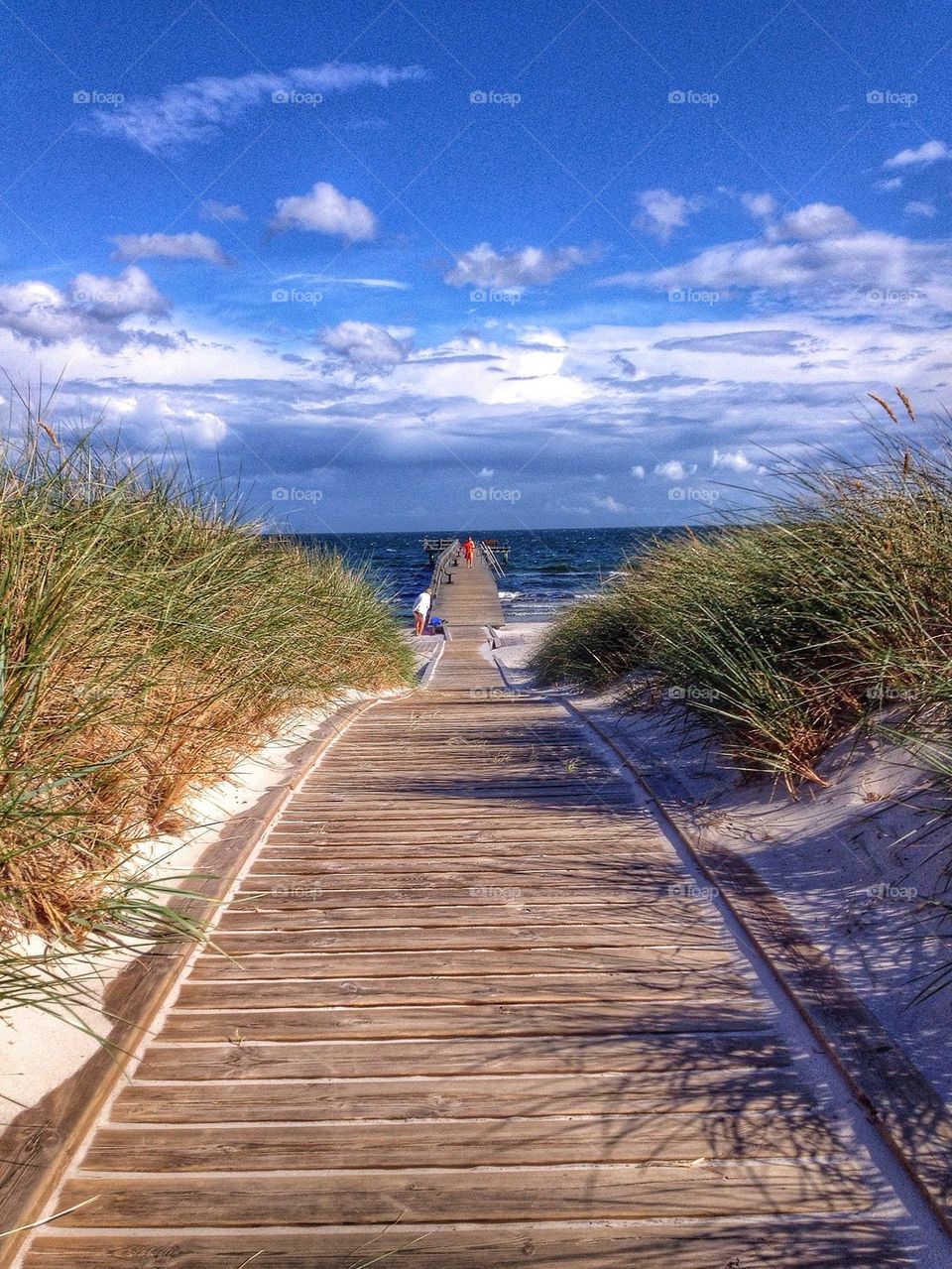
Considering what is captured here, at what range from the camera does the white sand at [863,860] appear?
2.60 meters

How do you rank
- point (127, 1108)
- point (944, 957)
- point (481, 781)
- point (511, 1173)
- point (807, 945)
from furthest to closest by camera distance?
point (481, 781)
point (807, 945)
point (944, 957)
point (127, 1108)
point (511, 1173)

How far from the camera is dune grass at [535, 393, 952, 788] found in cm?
371

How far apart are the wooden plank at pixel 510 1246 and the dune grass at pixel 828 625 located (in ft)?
5.79

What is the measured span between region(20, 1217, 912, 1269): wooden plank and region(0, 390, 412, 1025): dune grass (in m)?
0.57

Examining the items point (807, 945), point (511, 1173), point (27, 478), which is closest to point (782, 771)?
point (807, 945)

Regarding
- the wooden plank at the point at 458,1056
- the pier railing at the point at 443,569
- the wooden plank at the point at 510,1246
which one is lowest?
the wooden plank at the point at 510,1246

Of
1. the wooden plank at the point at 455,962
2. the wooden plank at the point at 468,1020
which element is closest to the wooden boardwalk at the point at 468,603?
the wooden plank at the point at 455,962

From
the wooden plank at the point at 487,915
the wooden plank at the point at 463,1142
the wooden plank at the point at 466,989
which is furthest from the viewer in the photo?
the wooden plank at the point at 487,915

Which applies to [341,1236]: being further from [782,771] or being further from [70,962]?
[782,771]

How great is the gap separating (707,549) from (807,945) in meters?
4.19

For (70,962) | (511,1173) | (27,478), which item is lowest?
(511,1173)

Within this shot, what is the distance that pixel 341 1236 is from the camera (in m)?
1.87

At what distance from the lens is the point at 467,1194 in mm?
1962

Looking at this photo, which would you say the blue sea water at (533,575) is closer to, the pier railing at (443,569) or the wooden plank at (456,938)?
the pier railing at (443,569)
